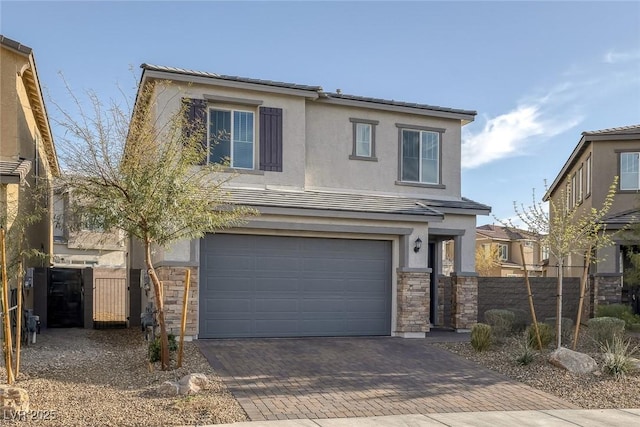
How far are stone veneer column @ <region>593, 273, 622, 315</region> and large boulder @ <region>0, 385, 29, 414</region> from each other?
17.2 m

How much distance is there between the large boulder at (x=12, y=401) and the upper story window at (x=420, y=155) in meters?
12.2

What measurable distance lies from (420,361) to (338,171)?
21.4 feet

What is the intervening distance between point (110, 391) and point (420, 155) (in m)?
11.7

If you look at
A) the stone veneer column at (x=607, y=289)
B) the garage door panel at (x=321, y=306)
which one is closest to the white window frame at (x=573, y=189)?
the stone veneer column at (x=607, y=289)

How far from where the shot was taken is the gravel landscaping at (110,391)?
26.7ft

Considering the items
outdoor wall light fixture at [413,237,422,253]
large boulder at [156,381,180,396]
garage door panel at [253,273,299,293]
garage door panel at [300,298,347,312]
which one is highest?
outdoor wall light fixture at [413,237,422,253]

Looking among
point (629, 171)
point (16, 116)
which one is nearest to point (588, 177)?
point (629, 171)

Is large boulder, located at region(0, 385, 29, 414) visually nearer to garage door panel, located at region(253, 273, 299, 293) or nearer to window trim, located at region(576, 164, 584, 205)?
garage door panel, located at region(253, 273, 299, 293)

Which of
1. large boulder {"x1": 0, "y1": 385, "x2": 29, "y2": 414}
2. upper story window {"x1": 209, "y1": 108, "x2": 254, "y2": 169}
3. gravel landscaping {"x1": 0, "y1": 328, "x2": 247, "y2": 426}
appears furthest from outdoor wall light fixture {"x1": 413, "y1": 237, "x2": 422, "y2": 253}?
large boulder {"x1": 0, "y1": 385, "x2": 29, "y2": 414}

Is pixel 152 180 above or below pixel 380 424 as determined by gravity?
above

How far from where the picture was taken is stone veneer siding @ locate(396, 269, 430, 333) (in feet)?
51.0

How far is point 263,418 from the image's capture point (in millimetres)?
8555

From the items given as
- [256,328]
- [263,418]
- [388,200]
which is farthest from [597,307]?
[263,418]

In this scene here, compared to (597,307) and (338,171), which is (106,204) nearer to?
(338,171)
